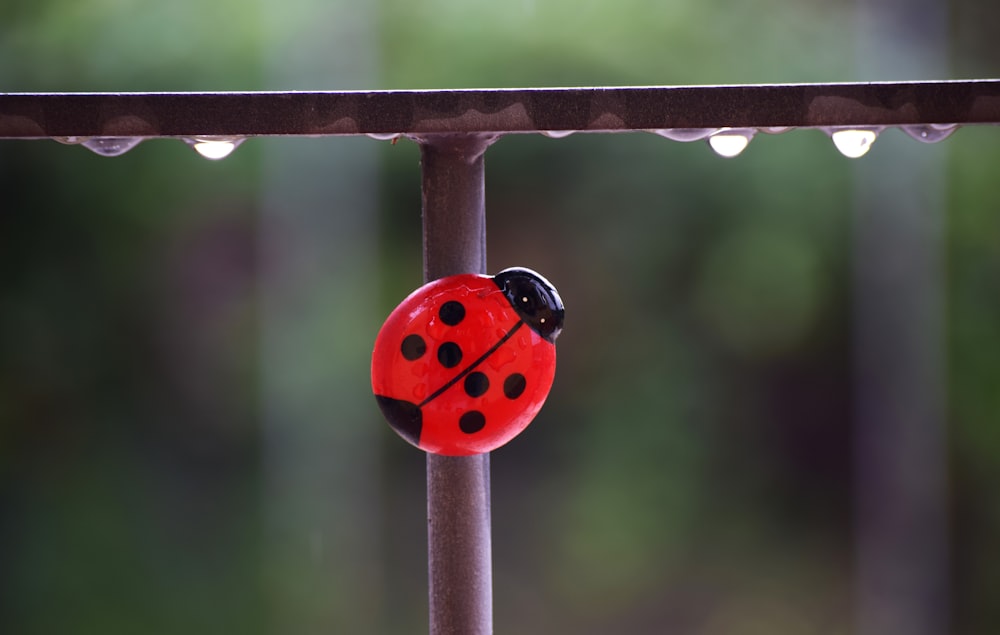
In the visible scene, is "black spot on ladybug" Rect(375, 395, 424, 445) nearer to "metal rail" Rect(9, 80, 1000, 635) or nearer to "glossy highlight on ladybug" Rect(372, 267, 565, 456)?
"glossy highlight on ladybug" Rect(372, 267, 565, 456)

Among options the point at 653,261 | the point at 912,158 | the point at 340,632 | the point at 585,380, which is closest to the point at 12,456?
the point at 340,632

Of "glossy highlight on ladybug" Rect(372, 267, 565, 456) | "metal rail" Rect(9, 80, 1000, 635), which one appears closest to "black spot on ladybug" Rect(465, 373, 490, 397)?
"glossy highlight on ladybug" Rect(372, 267, 565, 456)

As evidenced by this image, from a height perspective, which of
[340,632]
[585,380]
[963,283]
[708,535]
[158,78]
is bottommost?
[340,632]

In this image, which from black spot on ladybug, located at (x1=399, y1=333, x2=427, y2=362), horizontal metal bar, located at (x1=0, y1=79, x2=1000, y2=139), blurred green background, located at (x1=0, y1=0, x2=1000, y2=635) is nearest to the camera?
horizontal metal bar, located at (x1=0, y1=79, x2=1000, y2=139)

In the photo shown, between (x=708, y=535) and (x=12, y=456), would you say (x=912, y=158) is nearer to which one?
(x=708, y=535)

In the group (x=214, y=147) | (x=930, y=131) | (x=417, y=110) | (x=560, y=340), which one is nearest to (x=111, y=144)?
(x=214, y=147)

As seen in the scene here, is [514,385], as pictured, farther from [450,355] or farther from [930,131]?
[930,131]
